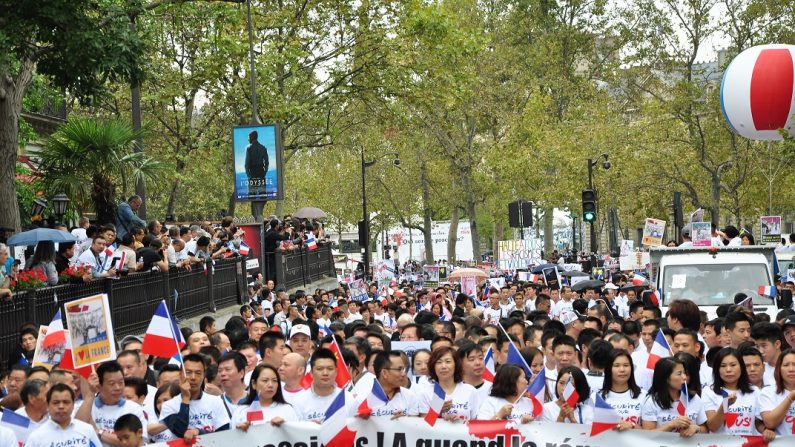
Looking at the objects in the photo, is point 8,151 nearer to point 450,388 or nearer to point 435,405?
point 450,388

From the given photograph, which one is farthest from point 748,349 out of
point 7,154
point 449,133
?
point 449,133

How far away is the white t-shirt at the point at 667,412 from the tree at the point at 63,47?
1076 cm

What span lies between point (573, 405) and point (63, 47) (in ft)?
36.7

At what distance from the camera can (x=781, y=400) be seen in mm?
8469

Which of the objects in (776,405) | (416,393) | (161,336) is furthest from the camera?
(161,336)

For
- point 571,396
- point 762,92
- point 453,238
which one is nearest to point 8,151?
point 571,396

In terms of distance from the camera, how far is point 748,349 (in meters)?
9.11

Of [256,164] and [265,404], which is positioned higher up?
[256,164]

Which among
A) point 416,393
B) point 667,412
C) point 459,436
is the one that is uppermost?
point 416,393

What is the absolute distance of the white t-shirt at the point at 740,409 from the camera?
848 centimetres

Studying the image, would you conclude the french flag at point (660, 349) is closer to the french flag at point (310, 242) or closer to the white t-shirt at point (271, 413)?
the white t-shirt at point (271, 413)

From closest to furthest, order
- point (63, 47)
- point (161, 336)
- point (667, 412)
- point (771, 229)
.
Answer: point (667, 412) → point (161, 336) → point (63, 47) → point (771, 229)

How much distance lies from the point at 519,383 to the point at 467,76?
29.6 meters

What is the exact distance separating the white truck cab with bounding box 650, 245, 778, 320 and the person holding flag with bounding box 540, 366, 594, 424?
10.3m
